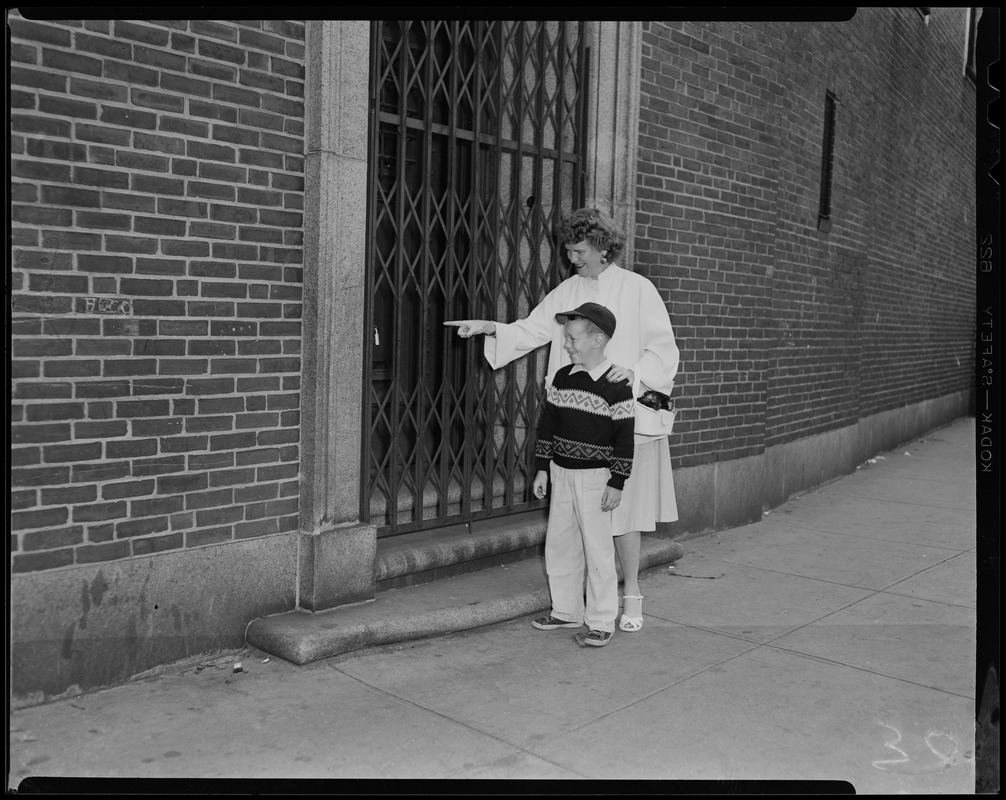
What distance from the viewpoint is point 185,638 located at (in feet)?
14.6

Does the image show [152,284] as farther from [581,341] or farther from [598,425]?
[598,425]

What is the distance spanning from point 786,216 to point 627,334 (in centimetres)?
423

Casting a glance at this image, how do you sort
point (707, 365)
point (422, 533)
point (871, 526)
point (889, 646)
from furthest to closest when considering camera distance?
point (871, 526) → point (707, 365) → point (422, 533) → point (889, 646)

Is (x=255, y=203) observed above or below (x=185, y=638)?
above

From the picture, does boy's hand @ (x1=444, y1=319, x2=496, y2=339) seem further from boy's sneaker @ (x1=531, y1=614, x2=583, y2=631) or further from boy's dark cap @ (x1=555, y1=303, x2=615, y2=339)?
boy's sneaker @ (x1=531, y1=614, x2=583, y2=631)

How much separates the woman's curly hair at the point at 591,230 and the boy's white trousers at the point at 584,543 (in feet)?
3.68

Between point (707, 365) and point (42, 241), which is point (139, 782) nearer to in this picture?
point (42, 241)

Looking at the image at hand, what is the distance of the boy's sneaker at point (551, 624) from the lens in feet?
17.0

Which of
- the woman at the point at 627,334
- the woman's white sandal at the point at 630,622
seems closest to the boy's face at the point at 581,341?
the woman at the point at 627,334

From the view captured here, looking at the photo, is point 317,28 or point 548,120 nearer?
point 317,28

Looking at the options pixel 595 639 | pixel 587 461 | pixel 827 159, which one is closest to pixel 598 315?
pixel 587 461

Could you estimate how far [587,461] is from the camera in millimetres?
4855

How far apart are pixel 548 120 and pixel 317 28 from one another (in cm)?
219

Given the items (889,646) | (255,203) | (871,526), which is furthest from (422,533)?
(871,526)
